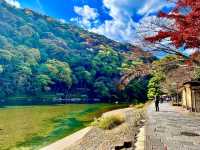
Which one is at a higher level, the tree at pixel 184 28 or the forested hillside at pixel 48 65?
the forested hillside at pixel 48 65

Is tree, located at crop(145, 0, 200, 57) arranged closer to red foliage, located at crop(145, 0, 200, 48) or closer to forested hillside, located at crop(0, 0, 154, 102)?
red foliage, located at crop(145, 0, 200, 48)

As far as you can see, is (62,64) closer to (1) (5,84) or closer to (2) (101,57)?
(2) (101,57)

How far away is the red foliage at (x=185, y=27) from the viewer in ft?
39.8

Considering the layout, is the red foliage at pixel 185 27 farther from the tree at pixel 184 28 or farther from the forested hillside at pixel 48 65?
the forested hillside at pixel 48 65

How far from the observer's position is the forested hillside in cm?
9862

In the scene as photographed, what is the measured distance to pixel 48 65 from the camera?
4414 inches

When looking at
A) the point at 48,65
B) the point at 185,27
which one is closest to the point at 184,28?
the point at 185,27

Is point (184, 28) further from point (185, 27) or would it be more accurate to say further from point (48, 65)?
point (48, 65)

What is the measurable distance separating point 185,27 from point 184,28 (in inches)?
2.2

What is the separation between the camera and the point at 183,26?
13898 millimetres

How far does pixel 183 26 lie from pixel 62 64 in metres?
105

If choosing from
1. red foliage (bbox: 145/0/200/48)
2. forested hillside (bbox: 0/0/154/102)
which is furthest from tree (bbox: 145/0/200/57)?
forested hillside (bbox: 0/0/154/102)

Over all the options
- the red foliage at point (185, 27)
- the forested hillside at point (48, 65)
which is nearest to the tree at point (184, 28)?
the red foliage at point (185, 27)

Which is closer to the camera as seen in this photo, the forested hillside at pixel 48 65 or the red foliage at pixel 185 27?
the red foliage at pixel 185 27
